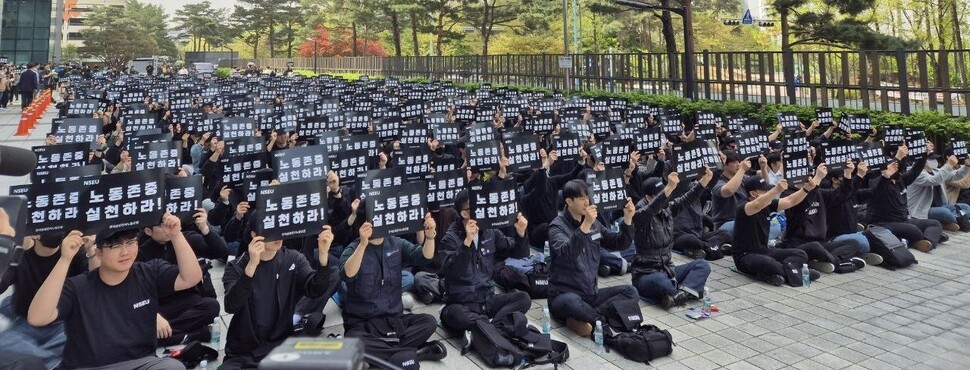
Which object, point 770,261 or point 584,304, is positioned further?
point 770,261

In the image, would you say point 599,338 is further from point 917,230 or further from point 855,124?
point 855,124

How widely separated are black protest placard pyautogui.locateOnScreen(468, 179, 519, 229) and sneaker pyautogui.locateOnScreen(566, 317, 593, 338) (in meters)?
1.20

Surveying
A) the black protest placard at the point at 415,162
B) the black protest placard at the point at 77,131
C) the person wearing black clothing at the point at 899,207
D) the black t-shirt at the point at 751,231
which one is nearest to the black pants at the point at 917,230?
the person wearing black clothing at the point at 899,207

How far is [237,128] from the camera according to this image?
14023 mm

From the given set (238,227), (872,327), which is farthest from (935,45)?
(238,227)

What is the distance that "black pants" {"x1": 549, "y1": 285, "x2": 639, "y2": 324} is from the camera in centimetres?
680

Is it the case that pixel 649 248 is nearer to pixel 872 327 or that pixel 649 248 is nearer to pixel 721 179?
pixel 872 327

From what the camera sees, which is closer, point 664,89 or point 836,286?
point 836,286

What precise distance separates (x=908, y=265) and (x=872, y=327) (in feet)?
9.63

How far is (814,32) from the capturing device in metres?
28.8

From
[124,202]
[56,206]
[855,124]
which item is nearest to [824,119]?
[855,124]

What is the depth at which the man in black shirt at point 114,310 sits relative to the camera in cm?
470

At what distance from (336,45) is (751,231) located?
68485 mm

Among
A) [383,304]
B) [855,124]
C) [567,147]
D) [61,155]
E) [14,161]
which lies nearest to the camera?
[14,161]
